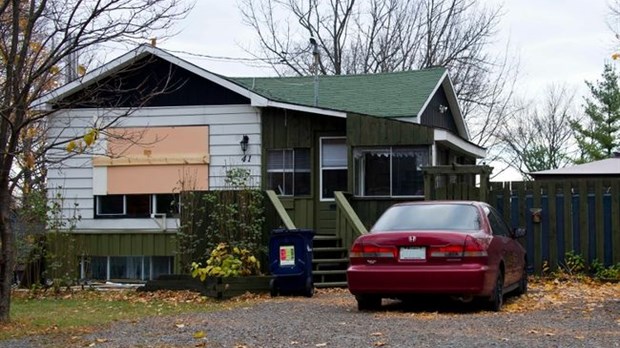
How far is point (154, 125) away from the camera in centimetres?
2022

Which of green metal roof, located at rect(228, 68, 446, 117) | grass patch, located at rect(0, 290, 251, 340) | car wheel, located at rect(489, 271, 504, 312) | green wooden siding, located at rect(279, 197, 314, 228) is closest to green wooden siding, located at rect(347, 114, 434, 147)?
green metal roof, located at rect(228, 68, 446, 117)

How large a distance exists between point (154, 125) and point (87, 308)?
741 centimetres

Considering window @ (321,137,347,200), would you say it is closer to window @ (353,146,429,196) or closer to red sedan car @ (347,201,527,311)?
window @ (353,146,429,196)

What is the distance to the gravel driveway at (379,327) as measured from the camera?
8.20 metres

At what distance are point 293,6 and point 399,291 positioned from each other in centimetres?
3344

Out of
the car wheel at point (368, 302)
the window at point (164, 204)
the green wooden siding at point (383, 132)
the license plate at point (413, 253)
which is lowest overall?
the car wheel at point (368, 302)

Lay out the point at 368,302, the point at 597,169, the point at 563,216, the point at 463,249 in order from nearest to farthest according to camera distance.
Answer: the point at 463,249, the point at 368,302, the point at 563,216, the point at 597,169

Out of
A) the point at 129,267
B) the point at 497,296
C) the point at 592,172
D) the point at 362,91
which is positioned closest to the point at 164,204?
the point at 129,267

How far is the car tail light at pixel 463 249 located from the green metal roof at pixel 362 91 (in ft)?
29.6

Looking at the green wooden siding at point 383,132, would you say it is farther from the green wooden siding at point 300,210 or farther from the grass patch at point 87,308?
the grass patch at point 87,308

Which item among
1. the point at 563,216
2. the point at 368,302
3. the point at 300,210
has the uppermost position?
the point at 300,210

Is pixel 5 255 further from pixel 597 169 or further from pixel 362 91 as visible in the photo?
pixel 597 169

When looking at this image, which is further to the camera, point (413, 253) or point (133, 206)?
point (133, 206)

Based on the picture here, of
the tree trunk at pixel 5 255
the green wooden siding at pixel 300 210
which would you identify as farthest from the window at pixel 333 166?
the tree trunk at pixel 5 255
